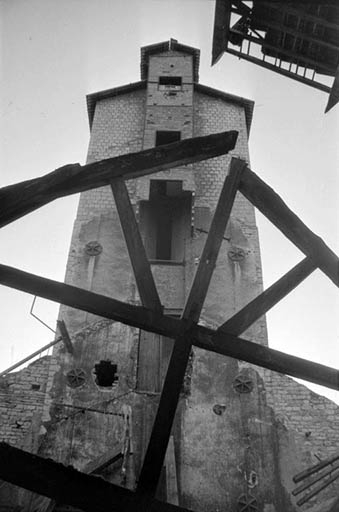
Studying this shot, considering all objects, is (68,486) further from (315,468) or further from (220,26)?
(220,26)

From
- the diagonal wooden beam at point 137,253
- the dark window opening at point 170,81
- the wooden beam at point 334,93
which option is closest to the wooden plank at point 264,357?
the diagonal wooden beam at point 137,253

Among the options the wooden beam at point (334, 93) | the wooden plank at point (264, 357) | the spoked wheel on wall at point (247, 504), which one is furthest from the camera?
the spoked wheel on wall at point (247, 504)

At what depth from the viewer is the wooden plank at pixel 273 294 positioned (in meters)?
3.76

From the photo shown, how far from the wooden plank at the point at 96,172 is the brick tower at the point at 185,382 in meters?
5.38

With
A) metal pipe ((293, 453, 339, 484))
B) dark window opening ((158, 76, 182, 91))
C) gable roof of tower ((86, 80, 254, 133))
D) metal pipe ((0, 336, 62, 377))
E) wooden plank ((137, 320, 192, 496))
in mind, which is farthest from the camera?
gable roof of tower ((86, 80, 254, 133))

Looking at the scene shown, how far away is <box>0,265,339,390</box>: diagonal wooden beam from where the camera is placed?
3.64 m

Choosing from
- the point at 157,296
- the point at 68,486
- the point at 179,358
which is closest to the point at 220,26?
the point at 157,296

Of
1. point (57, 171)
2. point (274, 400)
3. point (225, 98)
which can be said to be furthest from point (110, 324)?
point (225, 98)

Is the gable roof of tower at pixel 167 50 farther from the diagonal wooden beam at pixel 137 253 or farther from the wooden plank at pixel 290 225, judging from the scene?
the diagonal wooden beam at pixel 137 253


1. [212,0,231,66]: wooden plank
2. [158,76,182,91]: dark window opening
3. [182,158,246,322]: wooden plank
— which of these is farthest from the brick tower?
[212,0,231,66]: wooden plank

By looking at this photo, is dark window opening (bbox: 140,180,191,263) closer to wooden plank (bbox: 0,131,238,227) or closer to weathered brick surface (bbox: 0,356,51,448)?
weathered brick surface (bbox: 0,356,51,448)

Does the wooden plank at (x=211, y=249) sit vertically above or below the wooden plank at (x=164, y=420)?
above

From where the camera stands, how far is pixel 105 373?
11047 millimetres

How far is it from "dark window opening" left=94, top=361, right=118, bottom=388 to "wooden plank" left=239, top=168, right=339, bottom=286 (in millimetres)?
7886
